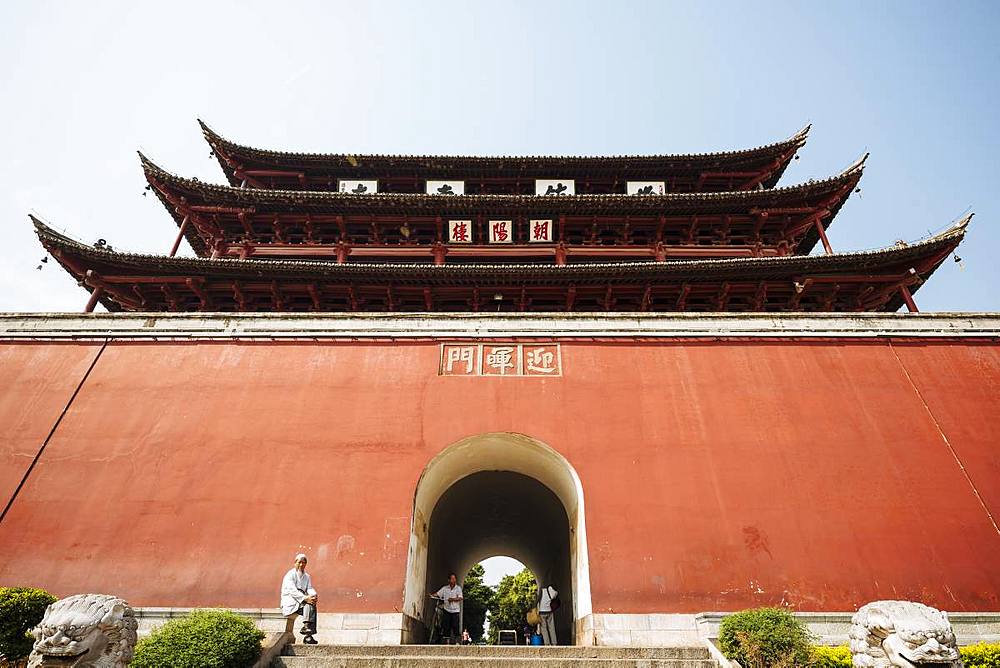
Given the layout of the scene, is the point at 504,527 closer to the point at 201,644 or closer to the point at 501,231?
the point at 501,231

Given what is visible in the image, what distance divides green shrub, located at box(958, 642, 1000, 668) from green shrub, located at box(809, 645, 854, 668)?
4.05ft

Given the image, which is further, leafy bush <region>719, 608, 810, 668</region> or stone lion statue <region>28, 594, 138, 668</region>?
leafy bush <region>719, 608, 810, 668</region>

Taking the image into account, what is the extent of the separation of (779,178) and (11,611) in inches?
697

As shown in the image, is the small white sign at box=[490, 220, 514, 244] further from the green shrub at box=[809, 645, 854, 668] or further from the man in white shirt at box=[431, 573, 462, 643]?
the green shrub at box=[809, 645, 854, 668]

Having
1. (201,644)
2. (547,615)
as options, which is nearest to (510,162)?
(547,615)

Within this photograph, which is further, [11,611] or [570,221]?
[570,221]

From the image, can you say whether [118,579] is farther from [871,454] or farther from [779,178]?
[779,178]

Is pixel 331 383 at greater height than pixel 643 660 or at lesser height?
greater

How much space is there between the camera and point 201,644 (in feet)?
15.5

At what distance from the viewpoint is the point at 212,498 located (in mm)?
7875

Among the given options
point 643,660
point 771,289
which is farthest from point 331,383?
point 771,289

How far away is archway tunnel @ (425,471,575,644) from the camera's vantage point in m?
11.0

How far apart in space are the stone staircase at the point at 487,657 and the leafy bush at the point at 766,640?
526 mm

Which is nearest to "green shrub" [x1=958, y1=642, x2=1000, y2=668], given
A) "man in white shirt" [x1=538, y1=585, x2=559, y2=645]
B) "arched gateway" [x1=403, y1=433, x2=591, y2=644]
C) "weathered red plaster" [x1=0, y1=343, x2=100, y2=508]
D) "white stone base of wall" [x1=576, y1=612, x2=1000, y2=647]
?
"white stone base of wall" [x1=576, y1=612, x2=1000, y2=647]
